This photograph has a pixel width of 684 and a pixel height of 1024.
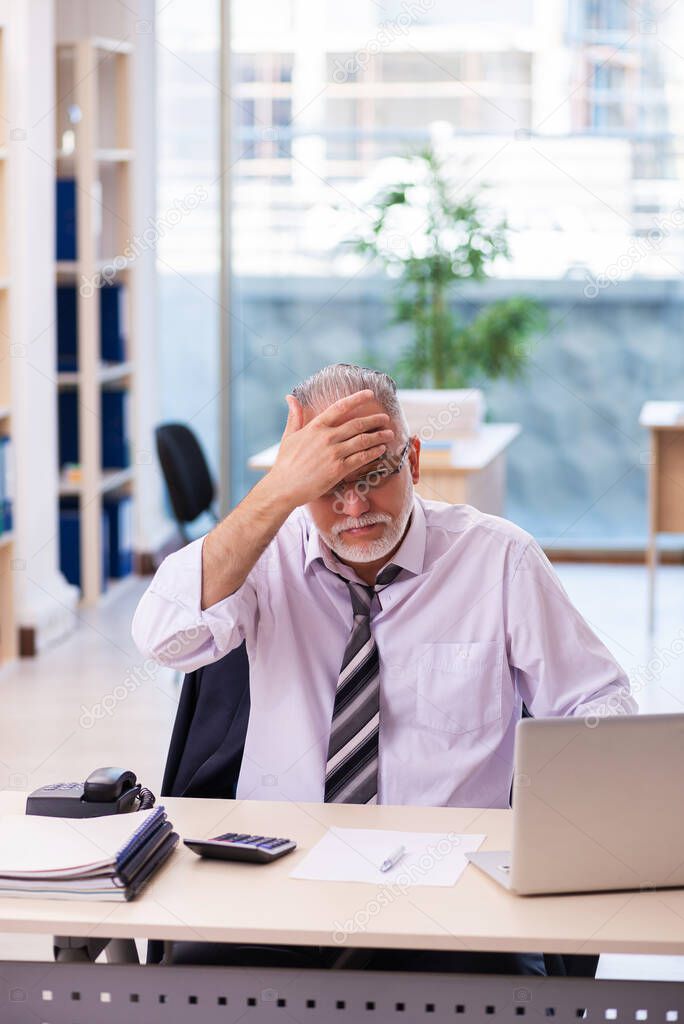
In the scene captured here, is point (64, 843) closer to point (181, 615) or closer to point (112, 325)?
point (181, 615)

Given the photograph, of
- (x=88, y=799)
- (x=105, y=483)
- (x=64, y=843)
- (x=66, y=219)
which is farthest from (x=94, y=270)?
(x=64, y=843)

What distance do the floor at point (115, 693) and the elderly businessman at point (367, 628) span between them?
1.04m

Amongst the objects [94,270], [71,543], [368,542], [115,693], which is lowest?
[115,693]

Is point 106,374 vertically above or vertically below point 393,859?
above

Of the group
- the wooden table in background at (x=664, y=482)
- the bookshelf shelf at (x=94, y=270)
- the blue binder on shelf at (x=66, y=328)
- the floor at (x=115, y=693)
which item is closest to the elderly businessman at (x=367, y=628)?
the floor at (x=115, y=693)

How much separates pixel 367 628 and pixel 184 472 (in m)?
2.89

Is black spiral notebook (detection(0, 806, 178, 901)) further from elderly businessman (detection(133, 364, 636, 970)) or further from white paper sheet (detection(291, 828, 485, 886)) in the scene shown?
elderly businessman (detection(133, 364, 636, 970))

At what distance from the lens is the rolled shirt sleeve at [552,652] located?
202 cm

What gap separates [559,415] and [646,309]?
2.24ft

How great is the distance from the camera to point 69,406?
6043 mm

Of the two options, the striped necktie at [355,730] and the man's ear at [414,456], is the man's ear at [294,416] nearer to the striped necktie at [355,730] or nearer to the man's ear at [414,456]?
the man's ear at [414,456]

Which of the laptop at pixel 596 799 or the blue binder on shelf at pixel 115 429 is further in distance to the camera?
the blue binder on shelf at pixel 115 429

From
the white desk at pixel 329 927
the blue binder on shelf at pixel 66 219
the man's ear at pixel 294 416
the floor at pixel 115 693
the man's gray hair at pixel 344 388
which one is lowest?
the floor at pixel 115 693

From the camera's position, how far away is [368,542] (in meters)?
2.02
